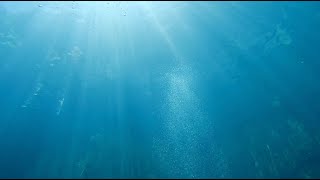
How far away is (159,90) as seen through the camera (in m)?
16.1

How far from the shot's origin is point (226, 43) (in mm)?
16844

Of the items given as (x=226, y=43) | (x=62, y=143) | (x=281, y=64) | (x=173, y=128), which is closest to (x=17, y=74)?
(x=62, y=143)

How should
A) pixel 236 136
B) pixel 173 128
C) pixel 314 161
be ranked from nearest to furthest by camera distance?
1. pixel 314 161
2. pixel 236 136
3. pixel 173 128

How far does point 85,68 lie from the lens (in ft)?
54.1

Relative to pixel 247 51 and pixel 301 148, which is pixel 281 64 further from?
pixel 301 148

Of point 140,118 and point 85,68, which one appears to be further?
point 85,68

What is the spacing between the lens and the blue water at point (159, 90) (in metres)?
13.5

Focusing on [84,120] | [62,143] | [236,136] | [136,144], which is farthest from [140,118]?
[236,136]

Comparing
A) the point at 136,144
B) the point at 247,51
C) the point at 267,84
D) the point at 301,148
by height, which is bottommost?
the point at 136,144

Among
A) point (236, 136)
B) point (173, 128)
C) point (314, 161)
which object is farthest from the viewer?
point (173, 128)

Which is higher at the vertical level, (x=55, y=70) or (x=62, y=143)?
(x=55, y=70)

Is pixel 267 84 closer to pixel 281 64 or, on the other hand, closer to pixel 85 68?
pixel 281 64

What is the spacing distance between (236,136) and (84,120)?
837cm

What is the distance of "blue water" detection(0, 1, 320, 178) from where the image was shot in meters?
13.5
